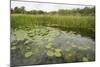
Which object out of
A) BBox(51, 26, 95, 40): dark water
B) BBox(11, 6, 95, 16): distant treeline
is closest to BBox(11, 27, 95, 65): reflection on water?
BBox(51, 26, 95, 40): dark water

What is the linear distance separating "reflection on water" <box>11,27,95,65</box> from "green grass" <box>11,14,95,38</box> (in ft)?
0.21

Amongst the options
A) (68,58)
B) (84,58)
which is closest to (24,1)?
(68,58)

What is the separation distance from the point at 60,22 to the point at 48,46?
1.15 feet

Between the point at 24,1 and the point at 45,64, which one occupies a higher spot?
the point at 24,1

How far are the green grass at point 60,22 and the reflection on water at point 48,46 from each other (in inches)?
2.5

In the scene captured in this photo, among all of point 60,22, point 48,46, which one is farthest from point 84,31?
point 48,46

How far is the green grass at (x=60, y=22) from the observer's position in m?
2.31

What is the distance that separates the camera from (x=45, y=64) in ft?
7.93

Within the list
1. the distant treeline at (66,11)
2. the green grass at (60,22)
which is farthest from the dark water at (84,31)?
the distant treeline at (66,11)

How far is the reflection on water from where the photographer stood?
7.55ft

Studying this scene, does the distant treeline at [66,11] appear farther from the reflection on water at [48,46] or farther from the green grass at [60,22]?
the reflection on water at [48,46]

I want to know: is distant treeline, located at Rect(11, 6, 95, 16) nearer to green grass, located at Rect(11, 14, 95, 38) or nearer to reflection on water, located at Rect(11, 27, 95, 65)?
green grass, located at Rect(11, 14, 95, 38)
